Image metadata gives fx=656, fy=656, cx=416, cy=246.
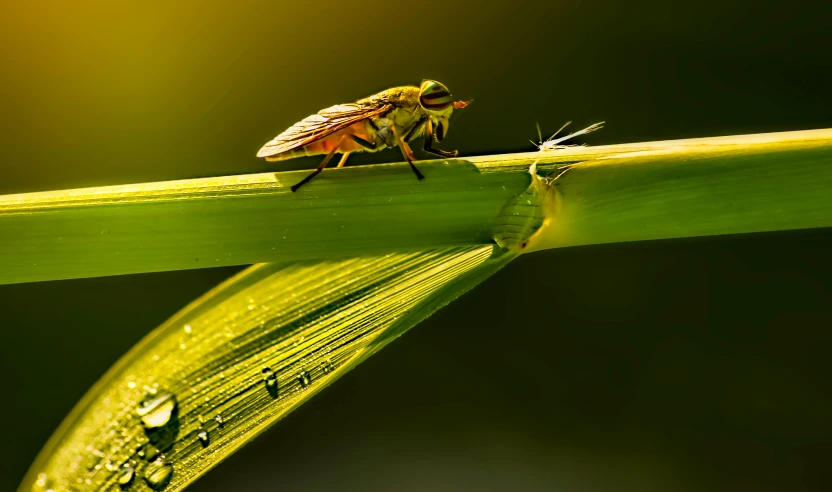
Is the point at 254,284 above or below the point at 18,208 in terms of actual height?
below

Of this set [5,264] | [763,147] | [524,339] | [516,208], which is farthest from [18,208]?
[524,339]

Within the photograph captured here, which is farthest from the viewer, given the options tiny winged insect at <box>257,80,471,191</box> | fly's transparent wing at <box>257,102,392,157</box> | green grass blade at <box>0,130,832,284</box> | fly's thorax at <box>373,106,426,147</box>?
fly's thorax at <box>373,106,426,147</box>

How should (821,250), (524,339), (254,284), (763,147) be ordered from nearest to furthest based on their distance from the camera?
(763,147)
(254,284)
(821,250)
(524,339)

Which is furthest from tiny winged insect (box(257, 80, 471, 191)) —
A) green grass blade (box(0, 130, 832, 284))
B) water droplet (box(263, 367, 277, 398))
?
water droplet (box(263, 367, 277, 398))

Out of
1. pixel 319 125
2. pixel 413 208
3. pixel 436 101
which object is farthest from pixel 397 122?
pixel 413 208

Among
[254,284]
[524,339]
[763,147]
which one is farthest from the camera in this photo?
[524,339]

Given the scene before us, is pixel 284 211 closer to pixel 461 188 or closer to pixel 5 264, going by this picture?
pixel 461 188

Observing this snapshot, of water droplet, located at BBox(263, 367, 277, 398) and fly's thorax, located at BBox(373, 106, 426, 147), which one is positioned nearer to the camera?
water droplet, located at BBox(263, 367, 277, 398)

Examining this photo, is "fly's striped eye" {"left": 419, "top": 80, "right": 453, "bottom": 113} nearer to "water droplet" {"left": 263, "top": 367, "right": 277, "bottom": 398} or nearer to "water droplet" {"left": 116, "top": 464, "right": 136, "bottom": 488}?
"water droplet" {"left": 263, "top": 367, "right": 277, "bottom": 398}

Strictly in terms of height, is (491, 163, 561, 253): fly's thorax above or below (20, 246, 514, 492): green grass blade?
above
